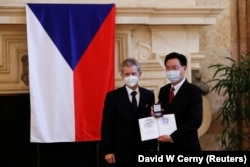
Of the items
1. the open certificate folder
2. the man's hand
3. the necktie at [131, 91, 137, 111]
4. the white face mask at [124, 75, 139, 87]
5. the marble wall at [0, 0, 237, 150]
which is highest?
the marble wall at [0, 0, 237, 150]

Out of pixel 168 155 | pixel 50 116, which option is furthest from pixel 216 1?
pixel 168 155

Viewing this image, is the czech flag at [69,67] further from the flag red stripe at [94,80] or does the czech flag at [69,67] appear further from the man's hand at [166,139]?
the man's hand at [166,139]

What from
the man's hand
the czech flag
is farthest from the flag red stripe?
the man's hand

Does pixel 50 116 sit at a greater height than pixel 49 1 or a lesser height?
lesser

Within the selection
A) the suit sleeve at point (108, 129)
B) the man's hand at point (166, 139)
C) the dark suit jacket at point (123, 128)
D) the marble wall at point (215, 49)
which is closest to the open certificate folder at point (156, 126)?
the man's hand at point (166, 139)

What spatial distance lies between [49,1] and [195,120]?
2.22 metres

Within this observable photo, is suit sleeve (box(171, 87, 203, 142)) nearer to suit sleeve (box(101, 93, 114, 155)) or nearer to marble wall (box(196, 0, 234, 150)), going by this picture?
suit sleeve (box(101, 93, 114, 155))

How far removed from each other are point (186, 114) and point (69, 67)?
5.57ft

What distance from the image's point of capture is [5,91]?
17.0 feet

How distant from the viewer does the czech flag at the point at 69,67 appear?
4926mm

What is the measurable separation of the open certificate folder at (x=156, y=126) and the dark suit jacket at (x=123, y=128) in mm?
159

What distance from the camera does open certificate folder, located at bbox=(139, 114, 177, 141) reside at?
3.55 m

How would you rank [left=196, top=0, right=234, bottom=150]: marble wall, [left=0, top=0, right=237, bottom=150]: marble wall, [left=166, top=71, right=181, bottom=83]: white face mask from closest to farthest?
[left=166, top=71, right=181, bottom=83]: white face mask
[left=0, top=0, right=237, bottom=150]: marble wall
[left=196, top=0, right=234, bottom=150]: marble wall

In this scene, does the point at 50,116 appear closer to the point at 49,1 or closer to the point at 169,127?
the point at 49,1
